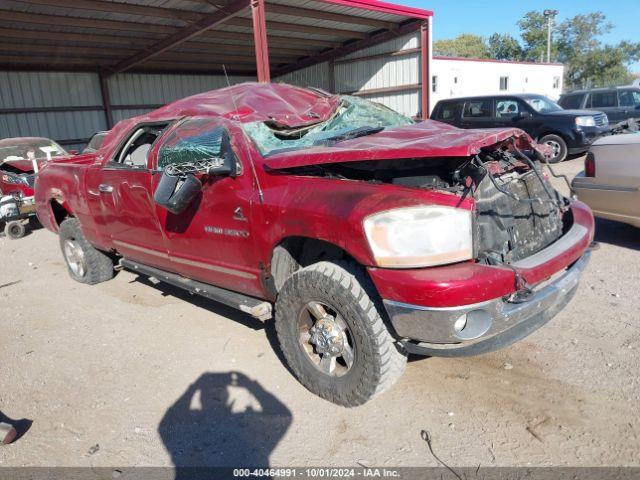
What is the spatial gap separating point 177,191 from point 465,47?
78.9 m

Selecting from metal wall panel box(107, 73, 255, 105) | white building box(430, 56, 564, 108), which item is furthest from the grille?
metal wall panel box(107, 73, 255, 105)

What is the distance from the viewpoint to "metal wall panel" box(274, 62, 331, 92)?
19172mm

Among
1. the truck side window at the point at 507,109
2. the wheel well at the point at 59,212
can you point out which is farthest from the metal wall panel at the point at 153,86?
the wheel well at the point at 59,212

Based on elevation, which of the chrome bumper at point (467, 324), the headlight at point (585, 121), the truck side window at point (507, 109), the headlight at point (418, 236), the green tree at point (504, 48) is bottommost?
the chrome bumper at point (467, 324)

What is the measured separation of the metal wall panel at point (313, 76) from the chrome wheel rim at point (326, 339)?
1731 cm

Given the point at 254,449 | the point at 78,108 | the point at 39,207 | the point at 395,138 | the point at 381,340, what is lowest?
the point at 254,449

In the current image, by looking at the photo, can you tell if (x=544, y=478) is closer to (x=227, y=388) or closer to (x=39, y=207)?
(x=227, y=388)

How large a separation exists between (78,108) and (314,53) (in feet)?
29.7

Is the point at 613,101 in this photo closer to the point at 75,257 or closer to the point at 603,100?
the point at 603,100

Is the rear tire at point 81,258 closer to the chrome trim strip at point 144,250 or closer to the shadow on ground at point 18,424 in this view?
the chrome trim strip at point 144,250

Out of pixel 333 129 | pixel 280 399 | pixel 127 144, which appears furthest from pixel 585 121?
pixel 280 399

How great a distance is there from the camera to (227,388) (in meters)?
3.29

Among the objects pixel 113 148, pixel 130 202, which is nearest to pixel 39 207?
pixel 113 148

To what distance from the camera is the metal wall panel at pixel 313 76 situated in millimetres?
19172
